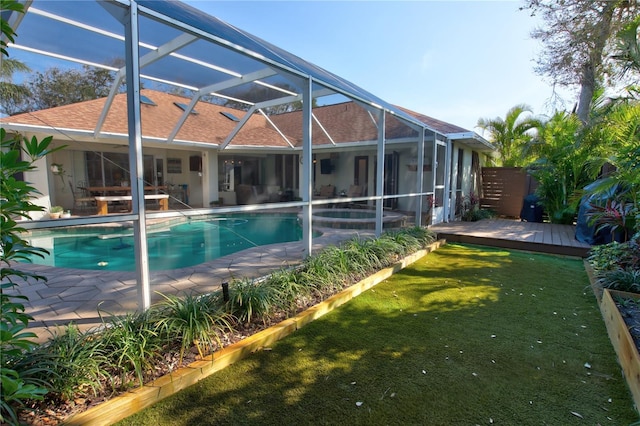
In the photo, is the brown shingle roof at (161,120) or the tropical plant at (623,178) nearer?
the tropical plant at (623,178)

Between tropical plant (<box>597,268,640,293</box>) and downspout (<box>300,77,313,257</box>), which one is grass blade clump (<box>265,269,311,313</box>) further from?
tropical plant (<box>597,268,640,293</box>)

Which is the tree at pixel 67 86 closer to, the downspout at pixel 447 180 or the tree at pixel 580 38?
the downspout at pixel 447 180

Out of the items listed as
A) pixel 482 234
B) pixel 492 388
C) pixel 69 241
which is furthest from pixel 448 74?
pixel 69 241

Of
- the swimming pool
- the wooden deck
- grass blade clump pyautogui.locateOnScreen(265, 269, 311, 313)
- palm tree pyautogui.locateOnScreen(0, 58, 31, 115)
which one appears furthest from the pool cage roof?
the swimming pool

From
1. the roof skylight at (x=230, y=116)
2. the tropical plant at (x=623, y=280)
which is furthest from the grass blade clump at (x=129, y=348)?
the roof skylight at (x=230, y=116)

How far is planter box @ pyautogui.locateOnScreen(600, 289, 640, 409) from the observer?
7.42 feet

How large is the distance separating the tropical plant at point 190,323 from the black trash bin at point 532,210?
35.8 feet

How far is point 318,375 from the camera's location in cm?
247

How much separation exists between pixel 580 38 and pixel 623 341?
468 inches

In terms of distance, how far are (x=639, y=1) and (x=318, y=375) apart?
13.8m

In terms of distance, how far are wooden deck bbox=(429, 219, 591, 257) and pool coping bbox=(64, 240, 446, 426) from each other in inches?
196

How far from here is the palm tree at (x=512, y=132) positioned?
13.3 meters

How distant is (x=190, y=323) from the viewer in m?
2.57

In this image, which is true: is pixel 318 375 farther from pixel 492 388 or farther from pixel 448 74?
pixel 448 74
